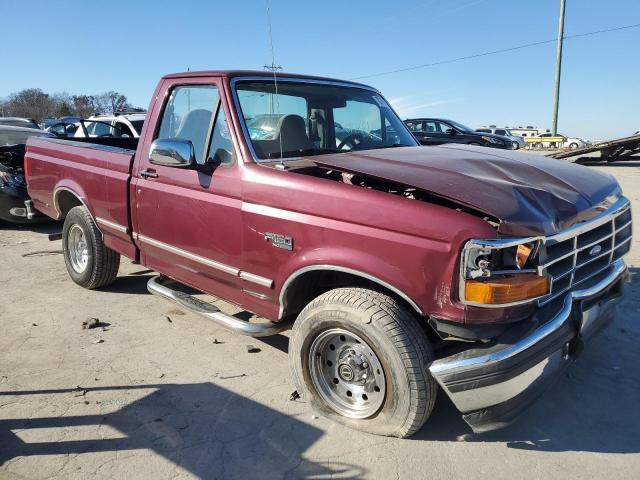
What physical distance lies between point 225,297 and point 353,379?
120 cm

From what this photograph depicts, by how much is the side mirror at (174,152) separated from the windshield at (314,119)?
0.42 m

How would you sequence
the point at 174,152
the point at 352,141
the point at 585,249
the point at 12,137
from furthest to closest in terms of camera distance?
1. the point at 12,137
2. the point at 352,141
3. the point at 174,152
4. the point at 585,249

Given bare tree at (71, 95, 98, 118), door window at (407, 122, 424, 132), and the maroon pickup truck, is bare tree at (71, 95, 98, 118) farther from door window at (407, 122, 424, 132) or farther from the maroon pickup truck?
the maroon pickup truck

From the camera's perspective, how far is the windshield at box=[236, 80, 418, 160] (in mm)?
3398

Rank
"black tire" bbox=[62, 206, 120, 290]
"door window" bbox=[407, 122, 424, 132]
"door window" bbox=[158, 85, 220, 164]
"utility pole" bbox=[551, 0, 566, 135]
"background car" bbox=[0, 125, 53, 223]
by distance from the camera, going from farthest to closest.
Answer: "utility pole" bbox=[551, 0, 566, 135]
"door window" bbox=[407, 122, 424, 132]
"background car" bbox=[0, 125, 53, 223]
"black tire" bbox=[62, 206, 120, 290]
"door window" bbox=[158, 85, 220, 164]

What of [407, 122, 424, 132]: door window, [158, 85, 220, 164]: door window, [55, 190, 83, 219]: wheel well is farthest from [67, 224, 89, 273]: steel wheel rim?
[407, 122, 424, 132]: door window

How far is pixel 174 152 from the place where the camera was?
329 cm

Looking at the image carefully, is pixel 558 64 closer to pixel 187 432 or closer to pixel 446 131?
pixel 446 131

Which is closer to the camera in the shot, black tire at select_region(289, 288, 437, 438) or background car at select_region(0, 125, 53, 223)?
black tire at select_region(289, 288, 437, 438)

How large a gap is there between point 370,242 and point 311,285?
0.72 meters

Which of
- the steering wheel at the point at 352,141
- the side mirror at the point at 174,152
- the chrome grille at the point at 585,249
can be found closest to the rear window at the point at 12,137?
the side mirror at the point at 174,152

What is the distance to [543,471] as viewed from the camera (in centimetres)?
249

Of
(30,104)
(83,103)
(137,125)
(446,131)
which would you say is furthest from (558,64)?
(30,104)

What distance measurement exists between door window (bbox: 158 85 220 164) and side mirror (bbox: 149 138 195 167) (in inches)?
11.6
